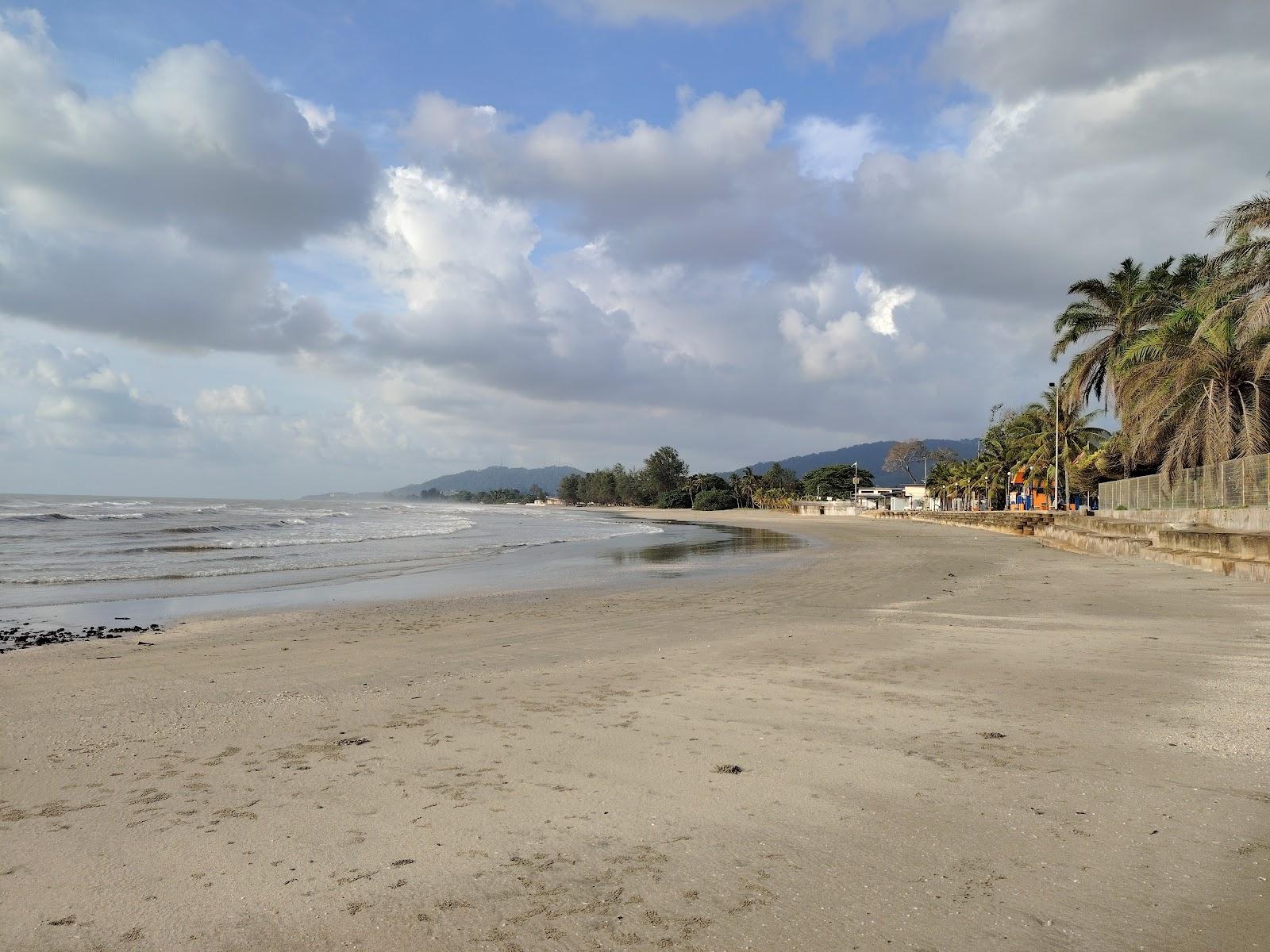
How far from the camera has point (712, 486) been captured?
156 metres

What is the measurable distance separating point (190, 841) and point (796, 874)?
9.99 feet

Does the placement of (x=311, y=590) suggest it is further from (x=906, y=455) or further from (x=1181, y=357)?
(x=906, y=455)

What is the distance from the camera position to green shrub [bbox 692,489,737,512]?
143 m

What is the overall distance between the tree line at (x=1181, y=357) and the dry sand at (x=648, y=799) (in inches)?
713

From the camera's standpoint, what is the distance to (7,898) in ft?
10.7

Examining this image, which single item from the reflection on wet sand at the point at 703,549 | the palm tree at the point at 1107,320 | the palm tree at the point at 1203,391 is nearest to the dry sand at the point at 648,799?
the reflection on wet sand at the point at 703,549

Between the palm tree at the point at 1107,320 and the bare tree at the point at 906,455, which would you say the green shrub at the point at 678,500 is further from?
the palm tree at the point at 1107,320

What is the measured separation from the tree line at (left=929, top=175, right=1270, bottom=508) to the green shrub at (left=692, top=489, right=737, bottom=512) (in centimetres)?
9053

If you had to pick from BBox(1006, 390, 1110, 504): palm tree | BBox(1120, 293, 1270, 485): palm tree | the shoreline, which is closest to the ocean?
the shoreline

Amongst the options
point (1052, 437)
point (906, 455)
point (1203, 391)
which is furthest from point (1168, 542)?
point (906, 455)

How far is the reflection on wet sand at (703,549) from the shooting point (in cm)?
2823

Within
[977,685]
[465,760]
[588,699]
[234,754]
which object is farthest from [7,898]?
[977,685]

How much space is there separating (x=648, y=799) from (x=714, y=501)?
13947cm

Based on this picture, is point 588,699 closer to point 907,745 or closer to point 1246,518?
point 907,745
